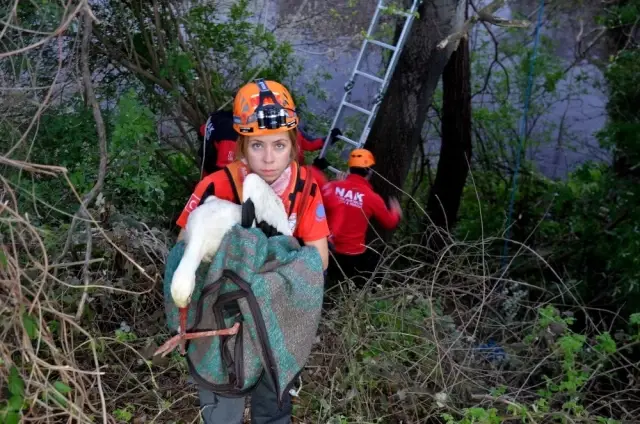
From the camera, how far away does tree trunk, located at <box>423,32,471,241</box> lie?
6.91 m

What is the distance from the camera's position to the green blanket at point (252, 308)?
238cm

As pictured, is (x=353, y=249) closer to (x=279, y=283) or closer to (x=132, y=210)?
(x=132, y=210)

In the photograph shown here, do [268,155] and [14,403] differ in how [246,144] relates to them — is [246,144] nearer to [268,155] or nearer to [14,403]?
[268,155]

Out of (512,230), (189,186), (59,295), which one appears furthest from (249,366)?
(512,230)

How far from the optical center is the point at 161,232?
374 centimetres

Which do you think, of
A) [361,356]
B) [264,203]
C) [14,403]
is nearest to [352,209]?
[361,356]

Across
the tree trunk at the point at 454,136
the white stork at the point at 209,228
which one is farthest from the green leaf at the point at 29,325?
the tree trunk at the point at 454,136

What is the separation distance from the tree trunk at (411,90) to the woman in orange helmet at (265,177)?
9.17 ft

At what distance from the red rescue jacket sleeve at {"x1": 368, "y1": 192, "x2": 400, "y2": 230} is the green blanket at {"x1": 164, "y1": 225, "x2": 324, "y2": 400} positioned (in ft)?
7.80

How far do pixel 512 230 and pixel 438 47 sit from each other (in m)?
3.36

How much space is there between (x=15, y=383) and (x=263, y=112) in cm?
130

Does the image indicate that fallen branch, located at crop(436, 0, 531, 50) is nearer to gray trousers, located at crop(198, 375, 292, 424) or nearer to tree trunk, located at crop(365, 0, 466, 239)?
tree trunk, located at crop(365, 0, 466, 239)

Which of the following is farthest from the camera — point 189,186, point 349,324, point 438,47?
point 189,186

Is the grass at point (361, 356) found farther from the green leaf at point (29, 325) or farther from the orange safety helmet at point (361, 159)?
the orange safety helmet at point (361, 159)
